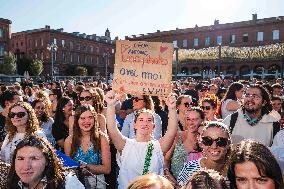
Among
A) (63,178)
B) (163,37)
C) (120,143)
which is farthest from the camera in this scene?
(163,37)

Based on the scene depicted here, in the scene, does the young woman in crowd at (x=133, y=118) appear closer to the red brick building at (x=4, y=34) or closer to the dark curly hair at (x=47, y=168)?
the dark curly hair at (x=47, y=168)

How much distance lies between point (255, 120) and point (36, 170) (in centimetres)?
303

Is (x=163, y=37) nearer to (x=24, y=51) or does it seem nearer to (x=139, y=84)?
(x=24, y=51)

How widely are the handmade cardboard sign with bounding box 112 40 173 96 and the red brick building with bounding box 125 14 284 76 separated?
42.9 metres

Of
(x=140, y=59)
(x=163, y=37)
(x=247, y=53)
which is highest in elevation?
(x=163, y=37)

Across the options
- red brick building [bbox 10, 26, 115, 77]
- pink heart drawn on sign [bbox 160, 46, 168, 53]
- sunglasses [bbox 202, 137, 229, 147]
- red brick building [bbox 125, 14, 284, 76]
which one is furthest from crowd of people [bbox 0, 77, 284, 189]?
red brick building [bbox 10, 26, 115, 77]

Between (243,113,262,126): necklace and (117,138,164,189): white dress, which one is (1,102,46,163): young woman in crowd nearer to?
(117,138,164,189): white dress

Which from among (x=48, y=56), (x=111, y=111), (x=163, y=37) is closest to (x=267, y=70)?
(x=163, y=37)

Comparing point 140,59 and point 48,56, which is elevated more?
point 48,56

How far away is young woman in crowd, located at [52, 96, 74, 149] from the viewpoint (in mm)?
6031

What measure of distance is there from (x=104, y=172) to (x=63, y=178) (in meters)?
1.61

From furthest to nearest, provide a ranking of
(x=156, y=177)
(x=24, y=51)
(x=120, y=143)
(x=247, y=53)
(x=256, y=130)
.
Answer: (x=24, y=51) → (x=247, y=53) → (x=256, y=130) → (x=120, y=143) → (x=156, y=177)

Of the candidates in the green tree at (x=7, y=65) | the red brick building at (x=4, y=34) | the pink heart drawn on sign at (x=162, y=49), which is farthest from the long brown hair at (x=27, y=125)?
the red brick building at (x=4, y=34)

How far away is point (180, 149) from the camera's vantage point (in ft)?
15.1
